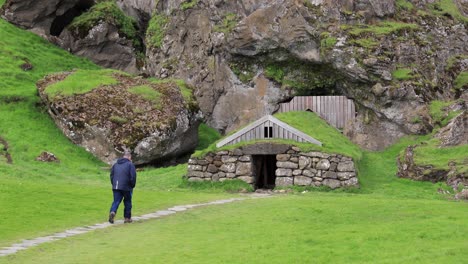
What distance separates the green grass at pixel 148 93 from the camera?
4532 cm

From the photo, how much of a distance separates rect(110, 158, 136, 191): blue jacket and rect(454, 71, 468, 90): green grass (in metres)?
33.6

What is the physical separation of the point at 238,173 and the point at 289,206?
1027 centimetres

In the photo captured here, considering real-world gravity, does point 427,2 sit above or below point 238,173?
above

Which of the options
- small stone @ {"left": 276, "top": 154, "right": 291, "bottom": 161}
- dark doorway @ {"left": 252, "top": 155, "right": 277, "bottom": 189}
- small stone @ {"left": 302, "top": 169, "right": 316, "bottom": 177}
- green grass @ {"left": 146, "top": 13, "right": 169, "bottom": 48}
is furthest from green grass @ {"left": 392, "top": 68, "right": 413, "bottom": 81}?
green grass @ {"left": 146, "top": 13, "right": 169, "bottom": 48}

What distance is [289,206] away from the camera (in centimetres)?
2389

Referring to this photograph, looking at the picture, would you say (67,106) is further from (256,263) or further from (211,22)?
(256,263)

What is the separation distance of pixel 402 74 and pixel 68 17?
111 feet

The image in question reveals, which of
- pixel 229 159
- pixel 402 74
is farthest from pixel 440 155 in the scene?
pixel 402 74

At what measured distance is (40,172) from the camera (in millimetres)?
35531

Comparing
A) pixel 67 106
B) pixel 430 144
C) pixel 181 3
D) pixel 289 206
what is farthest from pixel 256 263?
pixel 181 3

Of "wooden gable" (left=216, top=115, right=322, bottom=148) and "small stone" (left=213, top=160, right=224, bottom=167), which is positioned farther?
"wooden gable" (left=216, top=115, right=322, bottom=148)

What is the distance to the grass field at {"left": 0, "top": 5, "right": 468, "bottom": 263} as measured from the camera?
1370 centimetres

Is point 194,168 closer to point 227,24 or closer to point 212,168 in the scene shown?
point 212,168

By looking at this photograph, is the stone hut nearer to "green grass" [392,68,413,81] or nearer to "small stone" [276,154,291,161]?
"small stone" [276,154,291,161]
